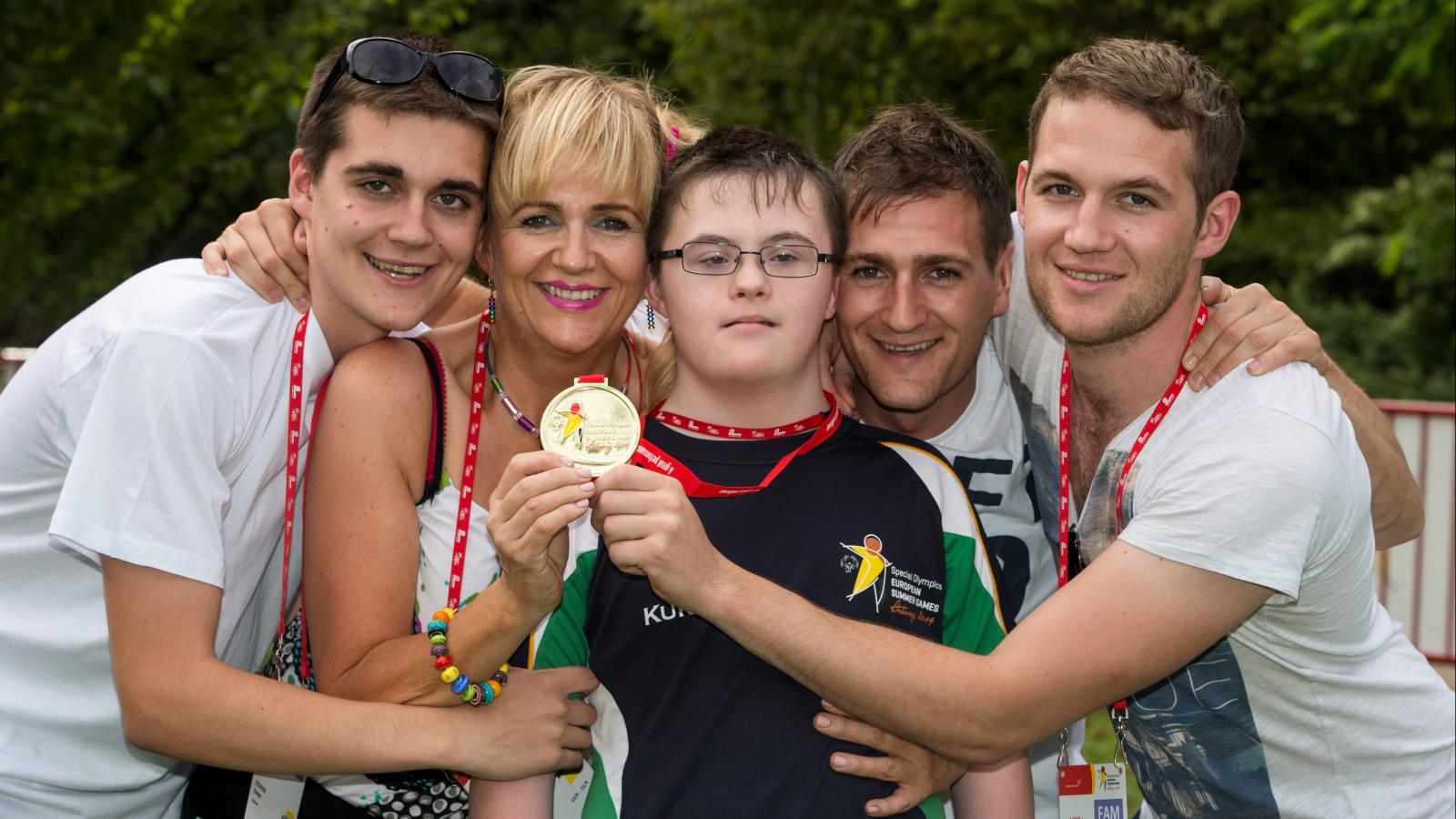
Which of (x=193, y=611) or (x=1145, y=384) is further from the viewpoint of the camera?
(x=1145, y=384)

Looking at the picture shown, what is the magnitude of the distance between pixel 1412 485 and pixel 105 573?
375 centimetres

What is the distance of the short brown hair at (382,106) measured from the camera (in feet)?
11.7

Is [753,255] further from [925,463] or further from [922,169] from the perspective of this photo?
[922,169]

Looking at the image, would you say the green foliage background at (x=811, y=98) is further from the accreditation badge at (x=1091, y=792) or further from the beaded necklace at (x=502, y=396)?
the accreditation badge at (x=1091, y=792)

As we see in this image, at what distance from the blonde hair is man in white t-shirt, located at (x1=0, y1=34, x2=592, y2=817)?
0.10 meters

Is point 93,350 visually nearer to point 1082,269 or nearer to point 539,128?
point 539,128

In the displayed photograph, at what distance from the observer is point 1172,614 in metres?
3.30

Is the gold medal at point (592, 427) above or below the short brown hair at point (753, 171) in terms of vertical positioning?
below

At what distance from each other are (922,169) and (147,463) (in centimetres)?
229

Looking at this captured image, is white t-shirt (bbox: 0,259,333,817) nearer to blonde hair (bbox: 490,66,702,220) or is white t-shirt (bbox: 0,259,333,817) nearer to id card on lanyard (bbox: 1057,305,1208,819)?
blonde hair (bbox: 490,66,702,220)

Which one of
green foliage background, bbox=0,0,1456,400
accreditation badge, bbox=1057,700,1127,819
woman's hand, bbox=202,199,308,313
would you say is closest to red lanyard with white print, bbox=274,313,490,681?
woman's hand, bbox=202,199,308,313

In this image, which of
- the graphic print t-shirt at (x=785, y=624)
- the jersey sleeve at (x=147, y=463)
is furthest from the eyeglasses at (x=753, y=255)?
the jersey sleeve at (x=147, y=463)

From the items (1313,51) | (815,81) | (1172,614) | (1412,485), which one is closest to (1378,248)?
(1313,51)

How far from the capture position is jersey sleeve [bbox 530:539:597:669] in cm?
329
